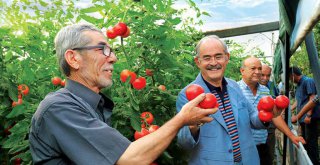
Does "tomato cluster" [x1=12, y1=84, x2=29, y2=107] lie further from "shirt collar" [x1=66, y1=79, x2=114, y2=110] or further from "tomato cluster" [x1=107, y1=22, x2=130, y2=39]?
"shirt collar" [x1=66, y1=79, x2=114, y2=110]

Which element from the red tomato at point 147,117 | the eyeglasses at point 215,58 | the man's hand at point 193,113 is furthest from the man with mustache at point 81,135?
the eyeglasses at point 215,58

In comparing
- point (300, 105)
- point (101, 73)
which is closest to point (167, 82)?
point (101, 73)

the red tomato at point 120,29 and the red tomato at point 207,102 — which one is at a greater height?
the red tomato at point 120,29

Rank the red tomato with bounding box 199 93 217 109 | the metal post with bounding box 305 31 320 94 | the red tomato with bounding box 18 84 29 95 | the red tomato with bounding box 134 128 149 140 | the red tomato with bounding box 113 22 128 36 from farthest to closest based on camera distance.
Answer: the red tomato with bounding box 18 84 29 95 → the metal post with bounding box 305 31 320 94 → the red tomato with bounding box 113 22 128 36 → the red tomato with bounding box 134 128 149 140 → the red tomato with bounding box 199 93 217 109

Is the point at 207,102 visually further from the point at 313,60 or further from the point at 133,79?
the point at 313,60

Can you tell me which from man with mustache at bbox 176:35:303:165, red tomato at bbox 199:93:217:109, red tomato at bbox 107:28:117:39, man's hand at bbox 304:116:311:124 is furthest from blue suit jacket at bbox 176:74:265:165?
man's hand at bbox 304:116:311:124

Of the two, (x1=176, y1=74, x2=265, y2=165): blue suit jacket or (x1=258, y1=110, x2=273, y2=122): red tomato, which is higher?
(x1=258, y1=110, x2=273, y2=122): red tomato

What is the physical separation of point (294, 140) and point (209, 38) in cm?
176

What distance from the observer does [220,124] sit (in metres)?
2.69

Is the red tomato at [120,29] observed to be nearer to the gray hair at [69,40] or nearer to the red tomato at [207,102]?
the gray hair at [69,40]

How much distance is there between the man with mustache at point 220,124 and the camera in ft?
8.57

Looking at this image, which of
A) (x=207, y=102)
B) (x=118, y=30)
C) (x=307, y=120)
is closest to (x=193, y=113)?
(x=207, y=102)

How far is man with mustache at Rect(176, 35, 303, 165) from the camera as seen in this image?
2611 millimetres

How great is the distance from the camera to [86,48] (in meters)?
1.88
